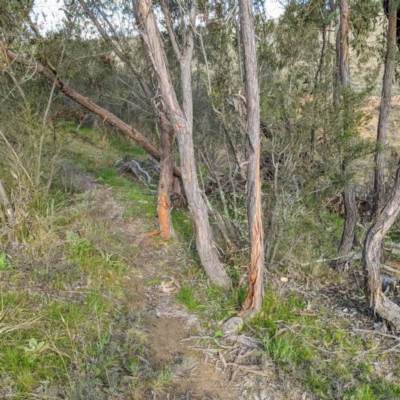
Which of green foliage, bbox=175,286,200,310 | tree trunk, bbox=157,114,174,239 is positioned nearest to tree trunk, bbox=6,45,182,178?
tree trunk, bbox=157,114,174,239

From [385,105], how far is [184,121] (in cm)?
305

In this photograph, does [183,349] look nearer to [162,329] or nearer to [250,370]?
[162,329]

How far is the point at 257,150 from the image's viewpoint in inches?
144

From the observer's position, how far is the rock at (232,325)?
3.84m

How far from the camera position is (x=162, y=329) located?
3852mm

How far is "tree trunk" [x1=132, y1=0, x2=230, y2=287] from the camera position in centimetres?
411

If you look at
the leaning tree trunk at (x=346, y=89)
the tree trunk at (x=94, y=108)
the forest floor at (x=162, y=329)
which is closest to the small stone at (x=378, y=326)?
the forest floor at (x=162, y=329)

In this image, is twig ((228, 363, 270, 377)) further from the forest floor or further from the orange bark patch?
the orange bark patch

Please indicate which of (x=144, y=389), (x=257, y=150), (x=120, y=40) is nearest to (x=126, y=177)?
(x=120, y=40)

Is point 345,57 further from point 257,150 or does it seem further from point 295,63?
point 257,150

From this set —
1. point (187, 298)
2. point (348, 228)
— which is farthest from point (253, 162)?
point (348, 228)

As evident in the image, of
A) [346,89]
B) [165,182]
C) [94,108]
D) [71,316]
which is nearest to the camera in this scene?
[71,316]

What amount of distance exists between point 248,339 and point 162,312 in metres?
1.05

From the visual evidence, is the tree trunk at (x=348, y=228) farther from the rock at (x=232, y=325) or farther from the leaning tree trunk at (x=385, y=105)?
the rock at (x=232, y=325)
